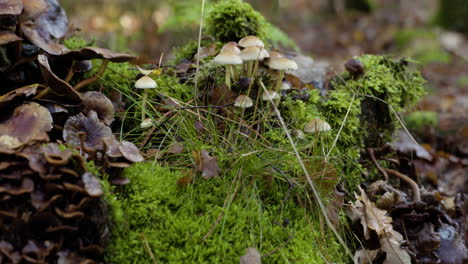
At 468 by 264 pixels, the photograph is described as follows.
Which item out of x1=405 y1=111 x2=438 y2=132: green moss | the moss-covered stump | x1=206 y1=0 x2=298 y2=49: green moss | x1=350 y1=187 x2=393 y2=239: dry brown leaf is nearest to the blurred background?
the moss-covered stump

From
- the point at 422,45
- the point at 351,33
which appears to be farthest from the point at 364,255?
the point at 351,33

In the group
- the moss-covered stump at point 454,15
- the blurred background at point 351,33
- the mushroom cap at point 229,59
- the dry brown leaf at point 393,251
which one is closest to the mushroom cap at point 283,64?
the mushroom cap at point 229,59

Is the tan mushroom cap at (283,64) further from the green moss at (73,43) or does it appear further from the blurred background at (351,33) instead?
the blurred background at (351,33)

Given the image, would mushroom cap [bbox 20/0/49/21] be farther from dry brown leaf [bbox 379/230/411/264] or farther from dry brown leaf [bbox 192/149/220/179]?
dry brown leaf [bbox 379/230/411/264]

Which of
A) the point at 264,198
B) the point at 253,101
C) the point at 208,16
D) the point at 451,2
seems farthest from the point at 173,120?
the point at 451,2

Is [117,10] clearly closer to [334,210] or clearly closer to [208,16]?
[208,16]

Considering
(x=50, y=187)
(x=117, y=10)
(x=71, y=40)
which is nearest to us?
(x=50, y=187)
